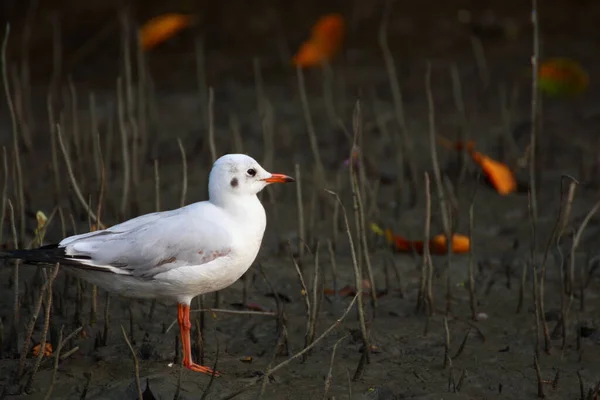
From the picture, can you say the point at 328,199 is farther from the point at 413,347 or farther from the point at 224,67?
the point at 224,67

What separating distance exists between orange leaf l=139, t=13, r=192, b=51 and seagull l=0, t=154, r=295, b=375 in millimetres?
3749

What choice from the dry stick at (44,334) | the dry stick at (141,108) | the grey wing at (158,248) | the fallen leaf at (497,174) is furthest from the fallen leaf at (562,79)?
the dry stick at (44,334)

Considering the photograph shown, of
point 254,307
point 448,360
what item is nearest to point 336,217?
point 254,307

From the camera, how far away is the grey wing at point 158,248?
13.5 feet

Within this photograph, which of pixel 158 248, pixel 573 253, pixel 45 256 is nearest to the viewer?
pixel 45 256

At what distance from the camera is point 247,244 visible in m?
4.19

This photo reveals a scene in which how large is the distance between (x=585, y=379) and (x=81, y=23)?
6224 mm

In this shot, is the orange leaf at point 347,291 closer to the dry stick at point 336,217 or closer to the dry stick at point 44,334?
the dry stick at point 336,217

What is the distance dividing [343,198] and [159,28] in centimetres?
258

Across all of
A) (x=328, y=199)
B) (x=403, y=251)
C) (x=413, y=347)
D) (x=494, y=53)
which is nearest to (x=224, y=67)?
(x=494, y=53)

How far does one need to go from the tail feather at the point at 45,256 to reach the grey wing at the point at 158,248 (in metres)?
0.02

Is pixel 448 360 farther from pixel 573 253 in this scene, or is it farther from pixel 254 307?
pixel 254 307

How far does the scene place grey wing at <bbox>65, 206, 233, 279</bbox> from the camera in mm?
4113

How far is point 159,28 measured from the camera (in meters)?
8.22
